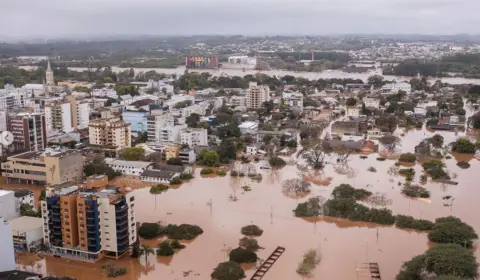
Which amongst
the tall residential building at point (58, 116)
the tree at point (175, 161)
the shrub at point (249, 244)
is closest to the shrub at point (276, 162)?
the tree at point (175, 161)

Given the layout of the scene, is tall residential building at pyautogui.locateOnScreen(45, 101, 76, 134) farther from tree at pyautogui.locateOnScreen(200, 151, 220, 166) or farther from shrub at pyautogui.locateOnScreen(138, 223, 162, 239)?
shrub at pyautogui.locateOnScreen(138, 223, 162, 239)

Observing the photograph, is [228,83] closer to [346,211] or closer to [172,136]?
[172,136]

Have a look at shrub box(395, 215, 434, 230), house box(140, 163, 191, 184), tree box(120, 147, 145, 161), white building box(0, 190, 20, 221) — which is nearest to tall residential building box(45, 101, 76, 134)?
tree box(120, 147, 145, 161)

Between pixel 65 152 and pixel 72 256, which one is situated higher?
pixel 65 152

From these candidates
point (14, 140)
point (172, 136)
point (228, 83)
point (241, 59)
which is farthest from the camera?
point (241, 59)

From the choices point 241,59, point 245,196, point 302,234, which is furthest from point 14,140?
point 241,59

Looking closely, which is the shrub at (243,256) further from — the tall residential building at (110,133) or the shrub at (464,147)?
the shrub at (464,147)

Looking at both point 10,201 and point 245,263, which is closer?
point 245,263
